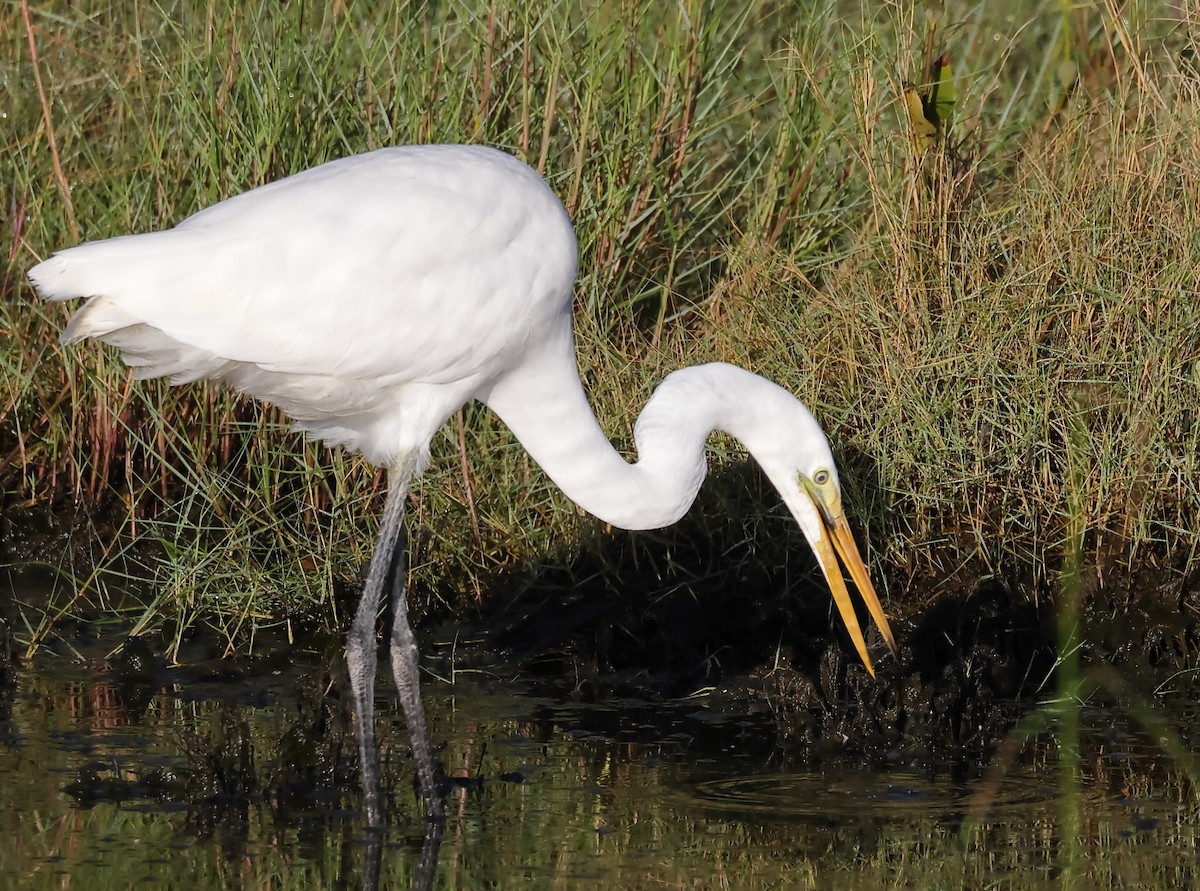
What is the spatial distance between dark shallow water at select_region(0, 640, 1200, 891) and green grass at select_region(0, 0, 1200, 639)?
→ 64 centimetres

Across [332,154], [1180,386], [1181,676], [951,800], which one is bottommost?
[951,800]

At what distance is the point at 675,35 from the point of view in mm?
6051

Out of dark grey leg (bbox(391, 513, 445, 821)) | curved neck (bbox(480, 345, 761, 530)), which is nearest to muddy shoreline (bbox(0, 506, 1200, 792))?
dark grey leg (bbox(391, 513, 445, 821))

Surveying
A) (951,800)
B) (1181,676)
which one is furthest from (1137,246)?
(951,800)

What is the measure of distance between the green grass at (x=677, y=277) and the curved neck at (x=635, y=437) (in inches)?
31.8

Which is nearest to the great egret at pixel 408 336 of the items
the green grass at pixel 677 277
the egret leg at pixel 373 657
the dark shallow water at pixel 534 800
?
the egret leg at pixel 373 657

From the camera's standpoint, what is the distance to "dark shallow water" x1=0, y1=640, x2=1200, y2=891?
12.7 feet

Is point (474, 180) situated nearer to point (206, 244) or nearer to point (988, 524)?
point (206, 244)

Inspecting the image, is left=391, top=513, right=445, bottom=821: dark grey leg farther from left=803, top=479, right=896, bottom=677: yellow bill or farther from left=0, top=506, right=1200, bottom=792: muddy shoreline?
left=803, top=479, right=896, bottom=677: yellow bill

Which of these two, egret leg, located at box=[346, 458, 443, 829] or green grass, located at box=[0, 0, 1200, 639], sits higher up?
green grass, located at box=[0, 0, 1200, 639]

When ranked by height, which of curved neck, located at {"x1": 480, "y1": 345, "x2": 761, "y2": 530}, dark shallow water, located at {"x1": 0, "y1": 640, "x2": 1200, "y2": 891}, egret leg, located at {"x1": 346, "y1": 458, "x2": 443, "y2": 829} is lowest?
dark shallow water, located at {"x1": 0, "y1": 640, "x2": 1200, "y2": 891}

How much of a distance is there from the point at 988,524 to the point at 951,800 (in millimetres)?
1219

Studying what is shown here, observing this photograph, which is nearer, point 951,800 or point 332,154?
point 951,800

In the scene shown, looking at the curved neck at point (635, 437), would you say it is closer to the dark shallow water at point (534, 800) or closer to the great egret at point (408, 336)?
the great egret at point (408, 336)
